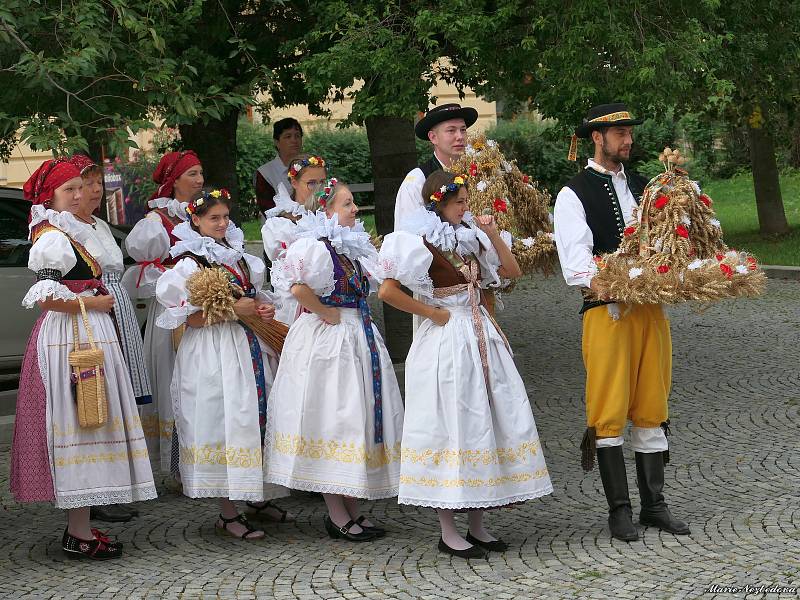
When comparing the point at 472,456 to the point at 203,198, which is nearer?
the point at 472,456

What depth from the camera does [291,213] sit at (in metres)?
6.73

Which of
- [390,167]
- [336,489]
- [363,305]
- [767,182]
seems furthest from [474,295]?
[767,182]

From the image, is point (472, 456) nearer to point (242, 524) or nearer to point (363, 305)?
point (363, 305)

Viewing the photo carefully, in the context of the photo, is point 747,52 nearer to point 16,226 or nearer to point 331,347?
point 331,347

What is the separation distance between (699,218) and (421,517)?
218 centimetres

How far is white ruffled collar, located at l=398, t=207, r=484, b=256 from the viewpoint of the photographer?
566cm

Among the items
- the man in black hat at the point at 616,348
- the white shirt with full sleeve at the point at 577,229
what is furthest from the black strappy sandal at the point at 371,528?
the white shirt with full sleeve at the point at 577,229

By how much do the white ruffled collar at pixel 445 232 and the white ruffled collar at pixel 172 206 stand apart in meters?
1.73

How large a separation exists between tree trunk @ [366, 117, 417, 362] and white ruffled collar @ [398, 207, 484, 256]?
160 inches

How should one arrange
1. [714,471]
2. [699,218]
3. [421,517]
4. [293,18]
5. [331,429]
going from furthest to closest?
[293,18] < [714,471] < [421,517] < [331,429] < [699,218]

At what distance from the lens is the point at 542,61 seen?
8.23 meters

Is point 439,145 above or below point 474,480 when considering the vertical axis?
above

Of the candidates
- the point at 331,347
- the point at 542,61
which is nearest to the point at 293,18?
the point at 542,61

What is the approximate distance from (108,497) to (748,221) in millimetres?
16678
